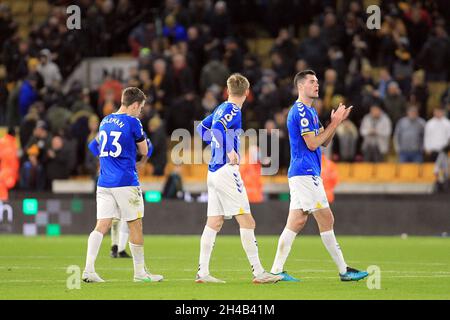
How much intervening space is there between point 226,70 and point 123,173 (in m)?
15.8

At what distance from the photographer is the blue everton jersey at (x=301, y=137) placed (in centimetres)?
1459

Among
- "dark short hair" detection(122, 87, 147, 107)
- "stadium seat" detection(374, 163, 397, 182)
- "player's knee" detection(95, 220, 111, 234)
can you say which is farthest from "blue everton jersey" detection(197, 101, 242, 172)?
"stadium seat" detection(374, 163, 397, 182)

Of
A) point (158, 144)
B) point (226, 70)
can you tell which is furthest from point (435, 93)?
point (158, 144)

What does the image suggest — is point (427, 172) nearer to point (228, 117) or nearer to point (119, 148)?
point (228, 117)

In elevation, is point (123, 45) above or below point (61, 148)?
above

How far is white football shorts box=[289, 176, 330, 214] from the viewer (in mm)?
14562

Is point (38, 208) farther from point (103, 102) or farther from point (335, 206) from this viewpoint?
point (335, 206)

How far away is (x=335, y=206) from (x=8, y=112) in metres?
9.34

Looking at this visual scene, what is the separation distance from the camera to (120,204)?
579 inches

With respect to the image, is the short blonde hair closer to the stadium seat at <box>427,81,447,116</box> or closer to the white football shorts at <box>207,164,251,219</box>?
the white football shorts at <box>207,164,251,219</box>

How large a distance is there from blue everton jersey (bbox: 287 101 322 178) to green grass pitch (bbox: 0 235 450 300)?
136 cm

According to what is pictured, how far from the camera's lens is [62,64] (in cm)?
3269

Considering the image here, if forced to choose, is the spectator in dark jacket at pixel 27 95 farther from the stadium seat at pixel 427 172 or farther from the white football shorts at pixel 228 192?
the white football shorts at pixel 228 192
